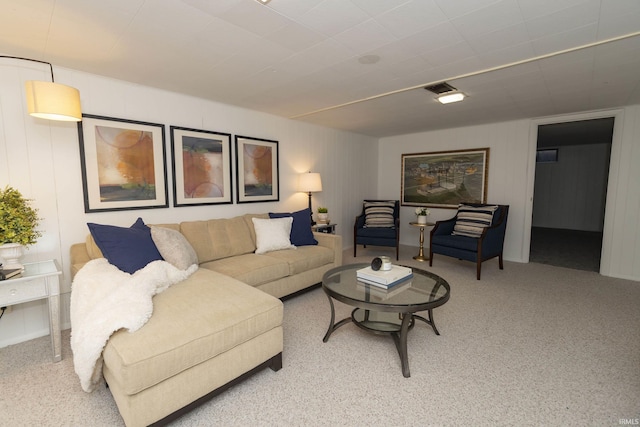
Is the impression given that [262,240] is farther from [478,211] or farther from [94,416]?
[478,211]

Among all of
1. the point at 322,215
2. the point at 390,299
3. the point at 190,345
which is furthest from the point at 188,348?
the point at 322,215

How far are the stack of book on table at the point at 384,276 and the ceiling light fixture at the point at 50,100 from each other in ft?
8.11

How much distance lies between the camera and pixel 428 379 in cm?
189

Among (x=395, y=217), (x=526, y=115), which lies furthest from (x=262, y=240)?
(x=526, y=115)

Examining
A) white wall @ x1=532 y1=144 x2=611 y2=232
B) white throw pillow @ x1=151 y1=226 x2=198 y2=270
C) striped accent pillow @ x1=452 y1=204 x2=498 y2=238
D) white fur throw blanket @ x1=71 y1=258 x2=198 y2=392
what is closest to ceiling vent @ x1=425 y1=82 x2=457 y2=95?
striped accent pillow @ x1=452 y1=204 x2=498 y2=238

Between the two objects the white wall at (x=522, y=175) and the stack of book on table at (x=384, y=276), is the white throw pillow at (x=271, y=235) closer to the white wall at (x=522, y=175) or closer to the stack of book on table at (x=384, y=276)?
the stack of book on table at (x=384, y=276)

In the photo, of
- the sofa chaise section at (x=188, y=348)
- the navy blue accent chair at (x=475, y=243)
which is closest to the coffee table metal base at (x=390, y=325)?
the sofa chaise section at (x=188, y=348)

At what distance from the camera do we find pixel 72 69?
249 cm

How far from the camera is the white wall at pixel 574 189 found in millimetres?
7211

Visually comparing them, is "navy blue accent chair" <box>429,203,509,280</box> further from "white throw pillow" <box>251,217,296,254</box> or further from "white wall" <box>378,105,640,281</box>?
"white throw pillow" <box>251,217,296,254</box>

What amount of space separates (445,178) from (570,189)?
16.1 ft

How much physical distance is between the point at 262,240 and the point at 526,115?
13.5 feet

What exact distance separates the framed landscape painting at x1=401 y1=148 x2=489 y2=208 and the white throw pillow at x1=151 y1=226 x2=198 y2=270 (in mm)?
4473

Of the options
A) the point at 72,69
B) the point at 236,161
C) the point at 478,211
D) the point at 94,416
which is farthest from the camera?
the point at 478,211
